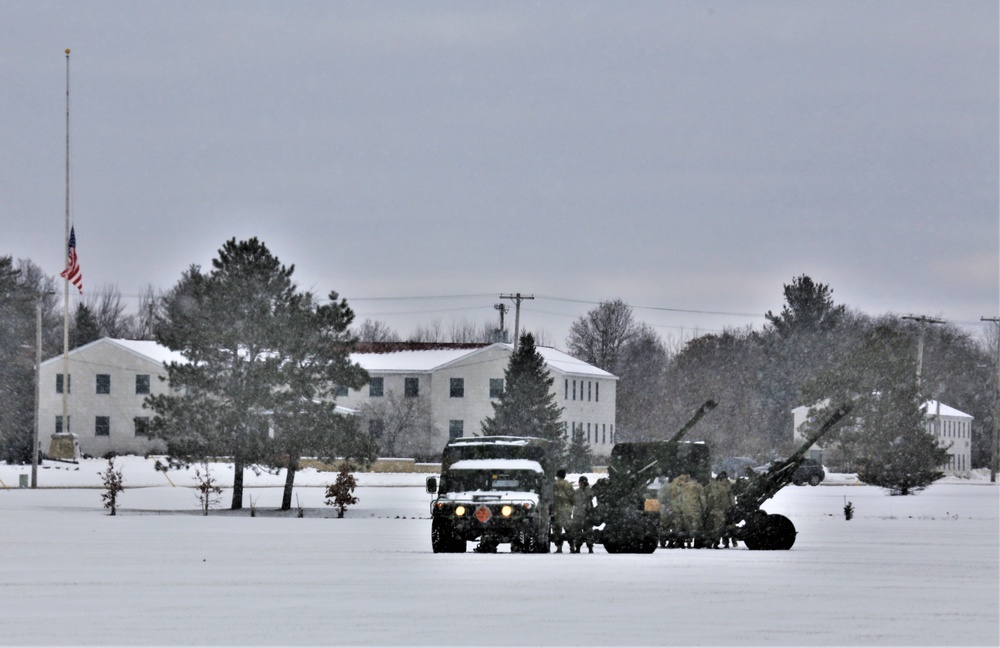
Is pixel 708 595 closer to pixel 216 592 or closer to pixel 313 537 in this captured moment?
pixel 216 592

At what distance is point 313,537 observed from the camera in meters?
33.5

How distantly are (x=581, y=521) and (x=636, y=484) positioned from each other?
1693 millimetres

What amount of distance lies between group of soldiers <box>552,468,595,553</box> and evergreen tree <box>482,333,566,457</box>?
132 feet

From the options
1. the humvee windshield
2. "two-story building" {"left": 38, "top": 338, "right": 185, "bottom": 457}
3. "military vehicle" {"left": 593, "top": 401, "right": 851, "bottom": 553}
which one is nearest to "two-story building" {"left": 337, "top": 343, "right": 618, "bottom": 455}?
"two-story building" {"left": 38, "top": 338, "right": 185, "bottom": 457}

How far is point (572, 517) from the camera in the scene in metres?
29.9

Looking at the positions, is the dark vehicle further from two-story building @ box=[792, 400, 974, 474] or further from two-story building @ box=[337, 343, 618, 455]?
two-story building @ box=[792, 400, 974, 474]

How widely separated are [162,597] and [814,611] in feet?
26.1

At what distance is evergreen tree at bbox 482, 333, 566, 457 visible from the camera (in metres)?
71.2

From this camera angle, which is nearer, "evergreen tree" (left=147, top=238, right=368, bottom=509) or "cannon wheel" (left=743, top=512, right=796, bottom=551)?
"cannon wheel" (left=743, top=512, right=796, bottom=551)

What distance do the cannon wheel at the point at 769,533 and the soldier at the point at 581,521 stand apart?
10.3 ft

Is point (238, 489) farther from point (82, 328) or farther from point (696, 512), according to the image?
point (82, 328)

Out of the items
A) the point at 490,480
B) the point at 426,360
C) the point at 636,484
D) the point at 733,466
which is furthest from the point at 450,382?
the point at 490,480

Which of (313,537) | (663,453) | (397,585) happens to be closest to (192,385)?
(313,537)

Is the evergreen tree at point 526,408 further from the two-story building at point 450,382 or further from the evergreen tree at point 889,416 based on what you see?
the two-story building at point 450,382
